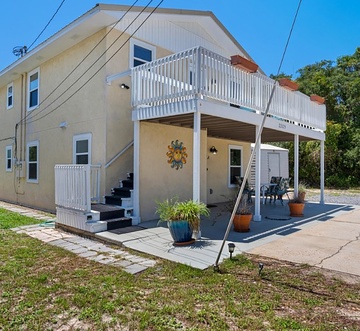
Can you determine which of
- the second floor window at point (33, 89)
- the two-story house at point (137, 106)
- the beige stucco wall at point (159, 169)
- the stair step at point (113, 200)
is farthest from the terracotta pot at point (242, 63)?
the second floor window at point (33, 89)

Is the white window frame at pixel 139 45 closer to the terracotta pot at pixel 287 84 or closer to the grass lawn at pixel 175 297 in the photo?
the terracotta pot at pixel 287 84

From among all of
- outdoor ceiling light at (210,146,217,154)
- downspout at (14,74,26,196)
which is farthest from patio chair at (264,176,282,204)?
downspout at (14,74,26,196)

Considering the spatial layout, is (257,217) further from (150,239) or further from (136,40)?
(136,40)

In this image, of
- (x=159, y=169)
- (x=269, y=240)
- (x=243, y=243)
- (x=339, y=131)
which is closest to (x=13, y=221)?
(x=159, y=169)

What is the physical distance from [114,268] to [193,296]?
1.50 meters

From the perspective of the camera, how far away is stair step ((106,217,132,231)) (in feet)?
22.3

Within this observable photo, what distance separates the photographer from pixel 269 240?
6.10m

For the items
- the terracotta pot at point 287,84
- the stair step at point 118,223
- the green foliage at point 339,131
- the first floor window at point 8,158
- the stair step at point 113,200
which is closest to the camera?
the stair step at point 118,223

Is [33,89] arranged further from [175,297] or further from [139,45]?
[175,297]

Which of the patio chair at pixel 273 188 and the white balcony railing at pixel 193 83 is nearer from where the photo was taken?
the white balcony railing at pixel 193 83

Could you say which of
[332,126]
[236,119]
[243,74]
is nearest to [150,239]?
[236,119]

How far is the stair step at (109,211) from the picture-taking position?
6879 mm

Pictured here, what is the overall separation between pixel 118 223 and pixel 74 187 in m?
1.29

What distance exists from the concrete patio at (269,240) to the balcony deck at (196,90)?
2.61 m
